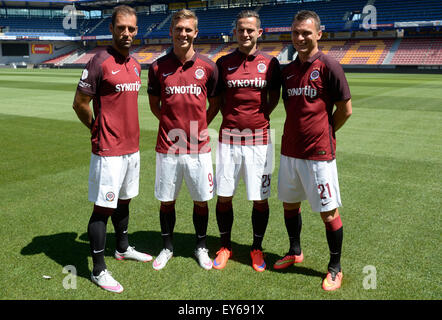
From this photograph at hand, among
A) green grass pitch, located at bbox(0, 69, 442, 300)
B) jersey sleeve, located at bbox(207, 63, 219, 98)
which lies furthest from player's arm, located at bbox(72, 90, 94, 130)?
green grass pitch, located at bbox(0, 69, 442, 300)

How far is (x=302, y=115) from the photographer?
3.54m

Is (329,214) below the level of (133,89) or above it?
below

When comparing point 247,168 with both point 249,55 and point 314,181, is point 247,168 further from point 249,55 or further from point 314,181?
point 249,55

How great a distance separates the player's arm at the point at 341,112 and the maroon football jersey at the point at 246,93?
0.67 m

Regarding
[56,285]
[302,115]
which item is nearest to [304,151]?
[302,115]

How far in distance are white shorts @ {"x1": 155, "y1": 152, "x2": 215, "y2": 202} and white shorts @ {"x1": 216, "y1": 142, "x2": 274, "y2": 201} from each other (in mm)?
145

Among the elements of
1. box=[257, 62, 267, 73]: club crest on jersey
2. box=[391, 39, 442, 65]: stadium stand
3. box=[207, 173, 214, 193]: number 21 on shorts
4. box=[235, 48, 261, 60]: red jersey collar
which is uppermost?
box=[235, 48, 261, 60]: red jersey collar

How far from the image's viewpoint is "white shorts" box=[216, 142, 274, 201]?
387 centimetres

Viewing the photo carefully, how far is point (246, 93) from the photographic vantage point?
3.78m

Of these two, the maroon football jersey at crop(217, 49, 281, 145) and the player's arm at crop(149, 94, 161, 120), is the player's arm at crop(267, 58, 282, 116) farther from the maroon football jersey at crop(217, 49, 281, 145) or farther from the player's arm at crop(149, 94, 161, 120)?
the player's arm at crop(149, 94, 161, 120)

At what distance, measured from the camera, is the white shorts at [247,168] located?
3.87 meters

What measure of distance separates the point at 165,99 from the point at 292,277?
6.81 feet

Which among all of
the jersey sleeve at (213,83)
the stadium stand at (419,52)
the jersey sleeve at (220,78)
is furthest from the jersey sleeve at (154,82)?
the stadium stand at (419,52)
